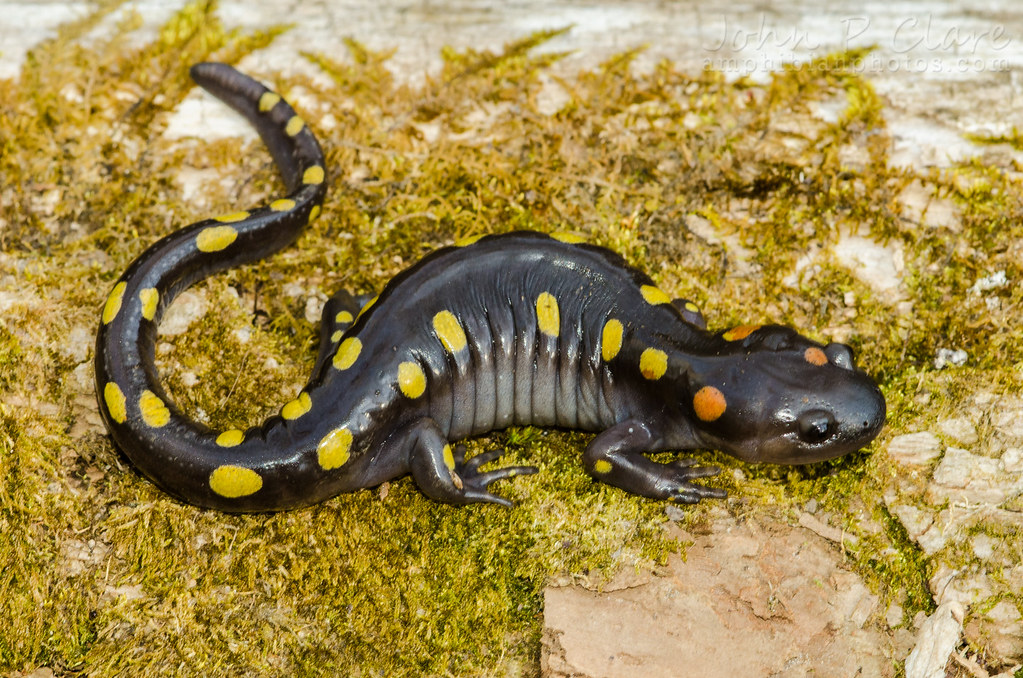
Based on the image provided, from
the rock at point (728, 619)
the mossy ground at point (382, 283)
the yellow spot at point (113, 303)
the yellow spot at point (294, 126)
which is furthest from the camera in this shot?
the yellow spot at point (294, 126)

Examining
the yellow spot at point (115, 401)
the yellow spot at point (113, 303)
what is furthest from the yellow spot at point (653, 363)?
the yellow spot at point (113, 303)

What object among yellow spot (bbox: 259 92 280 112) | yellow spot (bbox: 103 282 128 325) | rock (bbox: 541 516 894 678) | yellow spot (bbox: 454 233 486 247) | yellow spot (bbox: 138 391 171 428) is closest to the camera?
rock (bbox: 541 516 894 678)

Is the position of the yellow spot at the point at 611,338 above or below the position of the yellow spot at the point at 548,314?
below

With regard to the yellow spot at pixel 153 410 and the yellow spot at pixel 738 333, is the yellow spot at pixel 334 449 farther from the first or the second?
the yellow spot at pixel 738 333

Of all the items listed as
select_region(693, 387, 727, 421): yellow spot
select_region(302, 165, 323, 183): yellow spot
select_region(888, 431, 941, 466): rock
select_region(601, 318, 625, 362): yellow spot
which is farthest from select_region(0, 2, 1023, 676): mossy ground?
select_region(601, 318, 625, 362): yellow spot

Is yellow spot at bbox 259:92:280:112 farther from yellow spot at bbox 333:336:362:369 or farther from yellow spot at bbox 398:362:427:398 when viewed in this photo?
yellow spot at bbox 398:362:427:398

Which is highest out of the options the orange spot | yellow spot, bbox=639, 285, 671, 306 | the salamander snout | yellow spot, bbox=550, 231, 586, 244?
yellow spot, bbox=550, 231, 586, 244
